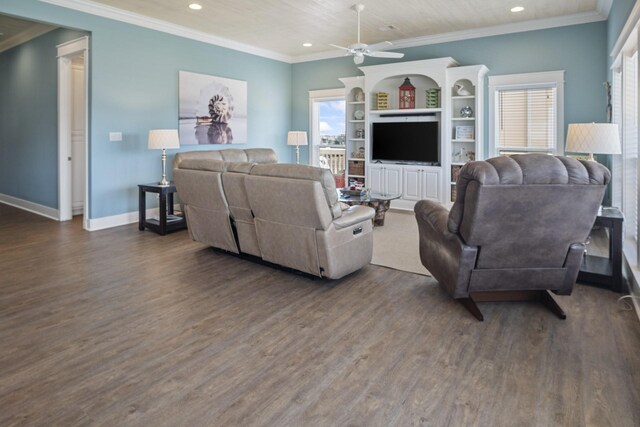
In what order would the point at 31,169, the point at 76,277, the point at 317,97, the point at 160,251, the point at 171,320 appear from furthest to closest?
the point at 317,97 < the point at 31,169 < the point at 160,251 < the point at 76,277 < the point at 171,320

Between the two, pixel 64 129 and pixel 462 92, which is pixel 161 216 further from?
pixel 462 92

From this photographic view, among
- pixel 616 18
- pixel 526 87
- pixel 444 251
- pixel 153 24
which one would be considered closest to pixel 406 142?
pixel 526 87

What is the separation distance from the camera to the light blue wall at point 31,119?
20.9ft

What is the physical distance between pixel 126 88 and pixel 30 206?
2.82m

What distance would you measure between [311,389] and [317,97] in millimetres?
7152

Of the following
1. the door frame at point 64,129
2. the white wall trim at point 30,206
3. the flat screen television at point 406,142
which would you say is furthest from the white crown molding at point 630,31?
the white wall trim at point 30,206

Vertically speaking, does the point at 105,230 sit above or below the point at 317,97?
below

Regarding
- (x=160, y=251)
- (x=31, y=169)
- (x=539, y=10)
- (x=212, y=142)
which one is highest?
(x=539, y=10)

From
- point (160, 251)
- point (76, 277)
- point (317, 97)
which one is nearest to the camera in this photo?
point (76, 277)

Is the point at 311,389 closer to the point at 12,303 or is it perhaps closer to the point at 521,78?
the point at 12,303

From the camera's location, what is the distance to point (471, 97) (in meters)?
6.58

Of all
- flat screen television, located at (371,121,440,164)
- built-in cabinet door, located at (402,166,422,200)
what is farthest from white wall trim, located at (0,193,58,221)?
built-in cabinet door, located at (402,166,422,200)

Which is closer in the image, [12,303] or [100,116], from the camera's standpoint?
[12,303]

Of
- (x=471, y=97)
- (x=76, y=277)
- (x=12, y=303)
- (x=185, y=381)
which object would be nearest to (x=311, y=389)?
(x=185, y=381)
